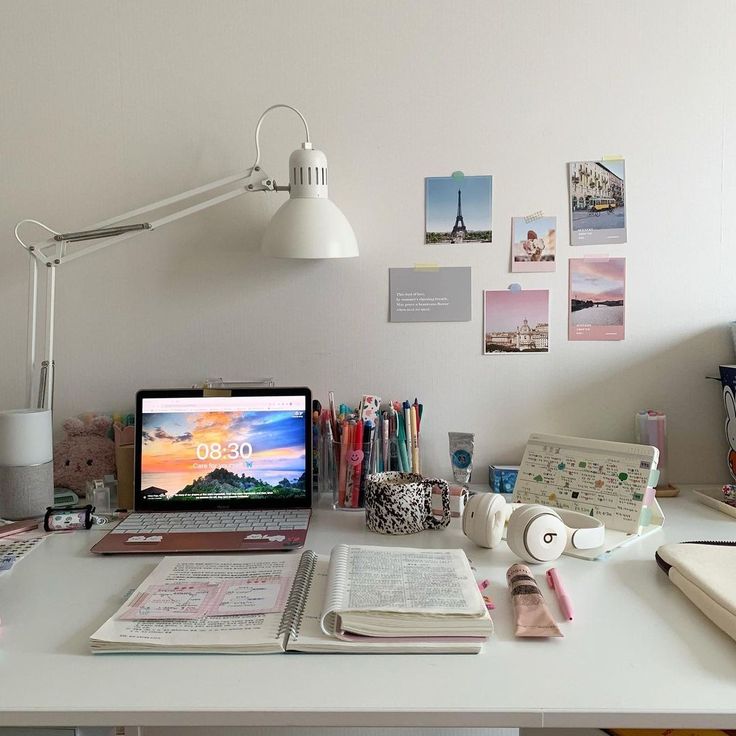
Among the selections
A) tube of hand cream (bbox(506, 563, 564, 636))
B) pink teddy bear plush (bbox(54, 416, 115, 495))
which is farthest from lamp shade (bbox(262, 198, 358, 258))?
tube of hand cream (bbox(506, 563, 564, 636))

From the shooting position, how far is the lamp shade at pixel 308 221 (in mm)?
1413

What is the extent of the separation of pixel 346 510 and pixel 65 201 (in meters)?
0.85

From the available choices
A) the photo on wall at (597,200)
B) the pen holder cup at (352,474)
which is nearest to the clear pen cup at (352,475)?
the pen holder cup at (352,474)

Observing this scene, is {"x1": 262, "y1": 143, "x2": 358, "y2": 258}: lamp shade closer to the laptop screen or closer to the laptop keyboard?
the laptop screen

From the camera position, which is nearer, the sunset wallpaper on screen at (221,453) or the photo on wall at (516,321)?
the sunset wallpaper on screen at (221,453)

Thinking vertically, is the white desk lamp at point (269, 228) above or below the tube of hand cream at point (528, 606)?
above

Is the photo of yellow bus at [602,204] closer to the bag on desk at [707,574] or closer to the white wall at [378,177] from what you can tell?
the white wall at [378,177]

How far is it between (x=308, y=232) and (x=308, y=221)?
0.07ft

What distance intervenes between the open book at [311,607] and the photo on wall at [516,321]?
593 mm

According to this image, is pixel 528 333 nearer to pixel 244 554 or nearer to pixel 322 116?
pixel 322 116

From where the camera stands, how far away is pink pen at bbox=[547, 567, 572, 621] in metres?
0.99

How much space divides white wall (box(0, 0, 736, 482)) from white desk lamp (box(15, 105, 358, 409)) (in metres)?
0.08

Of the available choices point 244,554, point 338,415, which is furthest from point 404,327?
point 244,554

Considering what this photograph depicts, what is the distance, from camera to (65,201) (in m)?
1.60
